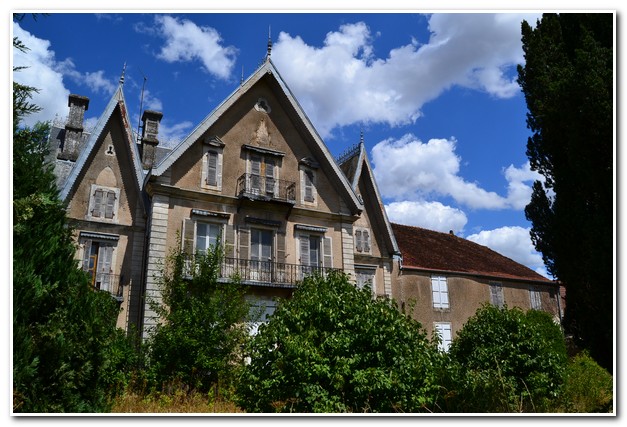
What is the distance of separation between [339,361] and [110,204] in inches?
421

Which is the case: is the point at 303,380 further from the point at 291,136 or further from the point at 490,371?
the point at 291,136

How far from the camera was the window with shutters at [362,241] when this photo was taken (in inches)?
770

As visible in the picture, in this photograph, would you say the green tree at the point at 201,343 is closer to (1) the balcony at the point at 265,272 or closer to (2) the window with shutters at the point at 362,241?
(1) the balcony at the point at 265,272

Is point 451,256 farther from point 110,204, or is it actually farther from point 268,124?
point 110,204

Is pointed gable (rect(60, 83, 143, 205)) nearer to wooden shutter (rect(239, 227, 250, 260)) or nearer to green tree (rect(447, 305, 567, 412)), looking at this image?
wooden shutter (rect(239, 227, 250, 260))

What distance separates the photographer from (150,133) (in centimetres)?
1738

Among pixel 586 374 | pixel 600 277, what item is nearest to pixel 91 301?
pixel 586 374

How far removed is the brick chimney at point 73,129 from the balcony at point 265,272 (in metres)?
6.97

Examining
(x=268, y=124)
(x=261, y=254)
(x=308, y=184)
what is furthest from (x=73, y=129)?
(x=308, y=184)

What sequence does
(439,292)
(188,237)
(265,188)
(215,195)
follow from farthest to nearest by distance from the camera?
(439,292), (265,188), (215,195), (188,237)

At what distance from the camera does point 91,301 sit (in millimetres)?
6168

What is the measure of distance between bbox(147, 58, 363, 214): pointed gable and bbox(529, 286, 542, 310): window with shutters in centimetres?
1313

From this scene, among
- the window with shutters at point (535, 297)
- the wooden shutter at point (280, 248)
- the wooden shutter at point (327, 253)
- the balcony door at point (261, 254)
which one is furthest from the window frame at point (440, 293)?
the balcony door at point (261, 254)
